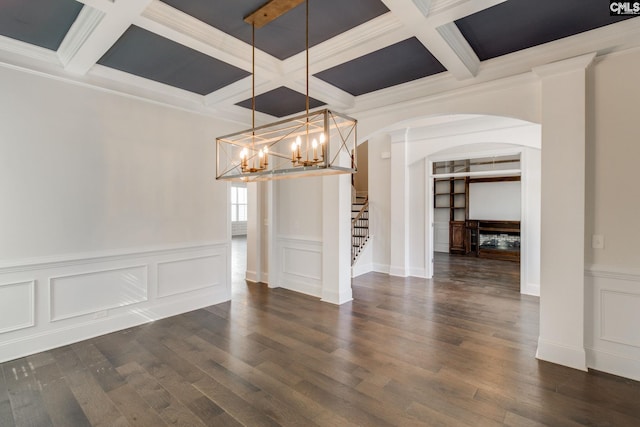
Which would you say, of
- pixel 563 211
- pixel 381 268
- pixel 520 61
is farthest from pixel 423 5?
pixel 381 268

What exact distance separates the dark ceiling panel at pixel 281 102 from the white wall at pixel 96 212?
0.80m

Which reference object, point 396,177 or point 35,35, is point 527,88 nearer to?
point 396,177

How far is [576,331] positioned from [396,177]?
14.3ft

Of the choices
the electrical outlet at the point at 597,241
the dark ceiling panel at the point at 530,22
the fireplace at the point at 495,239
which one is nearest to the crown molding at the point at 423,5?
the dark ceiling panel at the point at 530,22

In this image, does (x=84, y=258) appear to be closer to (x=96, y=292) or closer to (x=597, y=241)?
(x=96, y=292)

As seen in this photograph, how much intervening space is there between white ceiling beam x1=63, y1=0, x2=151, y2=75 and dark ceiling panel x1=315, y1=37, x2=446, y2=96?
1876 mm

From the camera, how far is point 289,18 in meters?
2.49

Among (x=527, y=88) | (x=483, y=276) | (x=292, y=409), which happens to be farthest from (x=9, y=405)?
(x=483, y=276)

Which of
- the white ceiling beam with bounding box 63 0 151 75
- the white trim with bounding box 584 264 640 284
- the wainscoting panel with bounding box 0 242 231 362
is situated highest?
the white ceiling beam with bounding box 63 0 151 75

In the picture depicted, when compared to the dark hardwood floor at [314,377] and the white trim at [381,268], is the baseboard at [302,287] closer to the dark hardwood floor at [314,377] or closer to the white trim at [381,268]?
the dark hardwood floor at [314,377]

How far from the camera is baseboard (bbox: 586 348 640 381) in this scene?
8.61 feet

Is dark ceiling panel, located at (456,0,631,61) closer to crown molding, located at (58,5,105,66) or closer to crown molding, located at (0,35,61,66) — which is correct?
crown molding, located at (58,5,105,66)

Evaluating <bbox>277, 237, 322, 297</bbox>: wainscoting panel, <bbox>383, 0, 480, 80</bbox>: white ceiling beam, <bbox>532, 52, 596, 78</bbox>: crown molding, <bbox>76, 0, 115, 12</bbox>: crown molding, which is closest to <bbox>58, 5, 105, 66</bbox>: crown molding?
<bbox>76, 0, 115, 12</bbox>: crown molding

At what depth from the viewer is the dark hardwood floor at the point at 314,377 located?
2170 millimetres
